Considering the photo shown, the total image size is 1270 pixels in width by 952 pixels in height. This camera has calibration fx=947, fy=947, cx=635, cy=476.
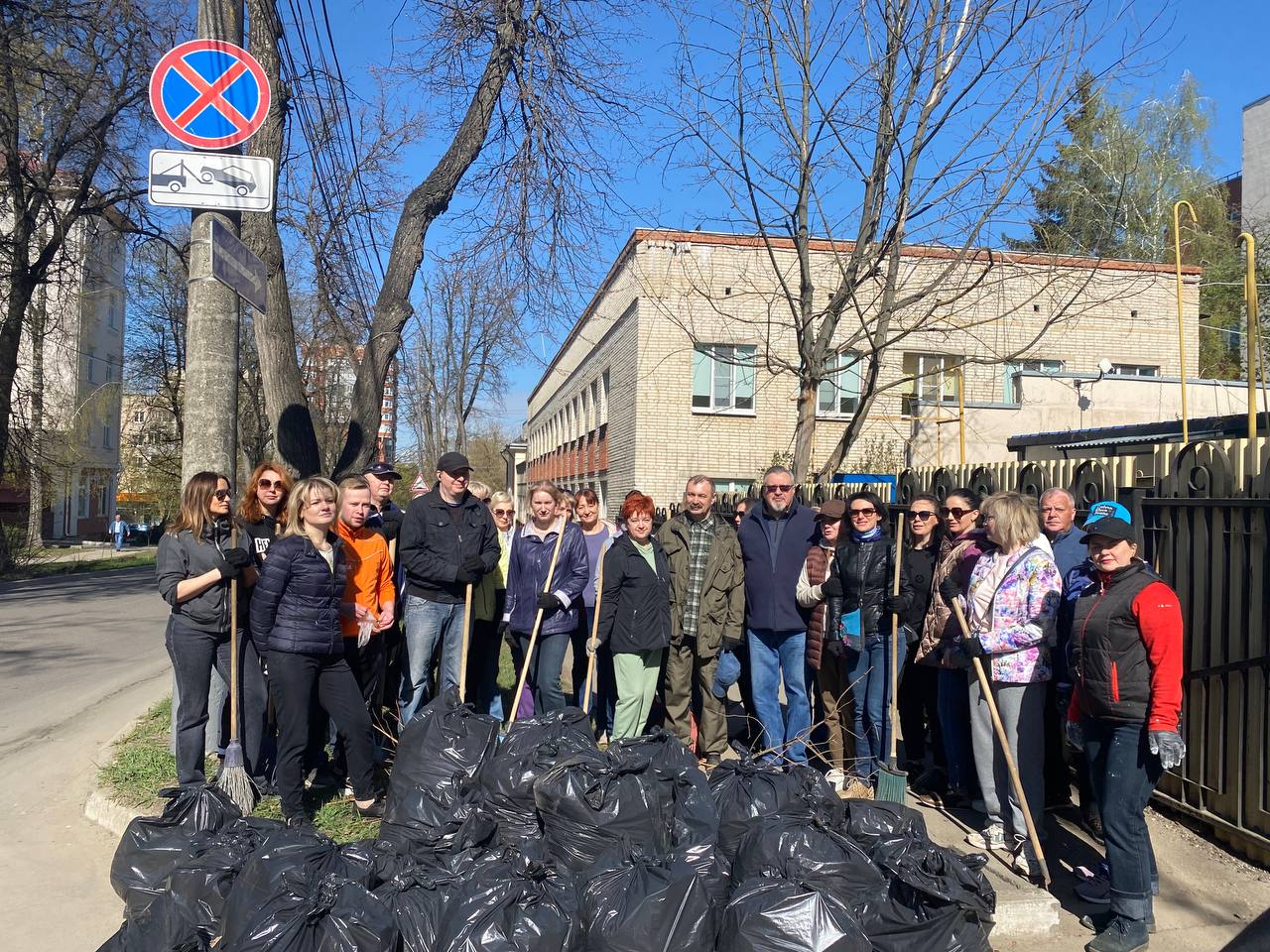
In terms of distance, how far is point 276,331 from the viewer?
25.1 feet

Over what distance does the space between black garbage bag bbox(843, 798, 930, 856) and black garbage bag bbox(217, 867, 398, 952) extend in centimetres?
186

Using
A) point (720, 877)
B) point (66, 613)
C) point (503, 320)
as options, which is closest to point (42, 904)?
point (720, 877)

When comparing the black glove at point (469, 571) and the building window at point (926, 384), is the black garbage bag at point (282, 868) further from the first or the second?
the building window at point (926, 384)

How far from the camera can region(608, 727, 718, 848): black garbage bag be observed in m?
4.04

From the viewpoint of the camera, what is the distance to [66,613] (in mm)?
14703

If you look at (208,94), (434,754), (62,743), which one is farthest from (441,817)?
(208,94)

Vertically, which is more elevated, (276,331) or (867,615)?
(276,331)

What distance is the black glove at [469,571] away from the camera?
5738 millimetres

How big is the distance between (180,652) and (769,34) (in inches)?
274

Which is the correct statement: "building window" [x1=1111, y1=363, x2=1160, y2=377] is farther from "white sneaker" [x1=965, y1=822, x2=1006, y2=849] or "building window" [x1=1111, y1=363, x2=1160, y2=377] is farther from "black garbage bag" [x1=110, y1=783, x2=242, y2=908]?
"black garbage bag" [x1=110, y1=783, x2=242, y2=908]

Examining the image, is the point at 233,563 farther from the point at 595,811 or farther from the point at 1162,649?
the point at 1162,649

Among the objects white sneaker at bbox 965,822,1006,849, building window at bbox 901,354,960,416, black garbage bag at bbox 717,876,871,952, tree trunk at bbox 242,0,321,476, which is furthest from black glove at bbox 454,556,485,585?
building window at bbox 901,354,960,416

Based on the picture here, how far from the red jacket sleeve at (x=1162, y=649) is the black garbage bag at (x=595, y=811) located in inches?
80.0

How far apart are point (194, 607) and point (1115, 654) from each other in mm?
4389
